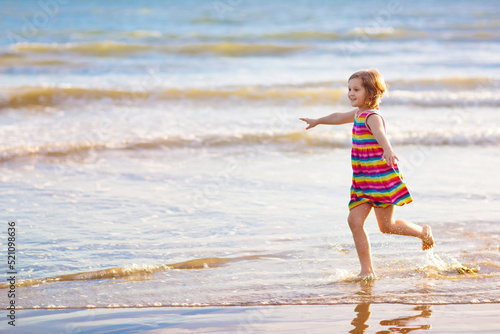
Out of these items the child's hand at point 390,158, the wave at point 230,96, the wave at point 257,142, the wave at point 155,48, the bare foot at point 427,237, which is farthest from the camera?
the wave at point 155,48

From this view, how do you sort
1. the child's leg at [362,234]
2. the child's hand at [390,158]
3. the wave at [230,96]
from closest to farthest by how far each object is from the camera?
the child's hand at [390,158]
the child's leg at [362,234]
the wave at [230,96]

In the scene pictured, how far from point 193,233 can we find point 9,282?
4.69 ft

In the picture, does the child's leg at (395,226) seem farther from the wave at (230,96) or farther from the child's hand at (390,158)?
the wave at (230,96)

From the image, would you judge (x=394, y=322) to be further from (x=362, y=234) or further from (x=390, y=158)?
(x=390, y=158)

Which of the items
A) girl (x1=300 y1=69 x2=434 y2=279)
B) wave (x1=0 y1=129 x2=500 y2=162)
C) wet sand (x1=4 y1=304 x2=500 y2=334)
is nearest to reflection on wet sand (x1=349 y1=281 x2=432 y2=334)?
wet sand (x1=4 y1=304 x2=500 y2=334)

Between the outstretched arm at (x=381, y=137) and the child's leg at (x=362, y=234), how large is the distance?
39 cm

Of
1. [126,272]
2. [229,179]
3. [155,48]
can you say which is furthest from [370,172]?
[155,48]

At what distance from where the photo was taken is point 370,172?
3.75 m

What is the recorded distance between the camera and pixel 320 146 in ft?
25.6

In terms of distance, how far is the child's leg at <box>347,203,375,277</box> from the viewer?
3.83 meters

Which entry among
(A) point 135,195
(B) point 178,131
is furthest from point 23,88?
(A) point 135,195

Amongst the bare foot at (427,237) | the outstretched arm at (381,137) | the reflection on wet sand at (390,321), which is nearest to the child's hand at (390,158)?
the outstretched arm at (381,137)

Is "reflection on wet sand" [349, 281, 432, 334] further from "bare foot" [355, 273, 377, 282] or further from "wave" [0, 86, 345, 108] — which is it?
"wave" [0, 86, 345, 108]

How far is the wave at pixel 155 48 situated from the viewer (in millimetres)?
18048
